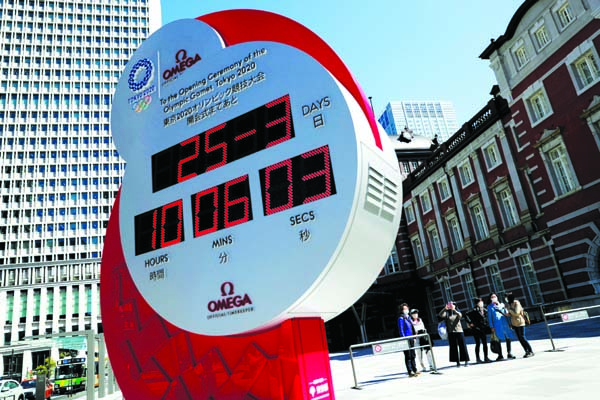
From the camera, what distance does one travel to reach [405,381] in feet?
32.0

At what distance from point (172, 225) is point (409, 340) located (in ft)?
22.4

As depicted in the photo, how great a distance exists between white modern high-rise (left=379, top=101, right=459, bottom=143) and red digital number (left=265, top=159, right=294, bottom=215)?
155 m

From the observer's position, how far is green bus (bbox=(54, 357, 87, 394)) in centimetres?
3014

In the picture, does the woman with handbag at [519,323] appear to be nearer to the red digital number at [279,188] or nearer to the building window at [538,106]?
the red digital number at [279,188]

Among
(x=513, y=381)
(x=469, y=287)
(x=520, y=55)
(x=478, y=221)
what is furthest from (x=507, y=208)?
(x=513, y=381)

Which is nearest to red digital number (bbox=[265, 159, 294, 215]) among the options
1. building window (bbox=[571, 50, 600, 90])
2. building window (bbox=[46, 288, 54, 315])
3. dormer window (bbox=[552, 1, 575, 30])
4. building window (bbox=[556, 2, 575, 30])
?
building window (bbox=[571, 50, 600, 90])

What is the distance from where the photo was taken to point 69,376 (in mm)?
30406

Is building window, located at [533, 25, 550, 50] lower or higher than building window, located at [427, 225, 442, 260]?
higher

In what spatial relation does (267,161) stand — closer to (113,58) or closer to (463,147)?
(463,147)

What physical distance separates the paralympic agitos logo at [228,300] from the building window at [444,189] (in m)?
29.2

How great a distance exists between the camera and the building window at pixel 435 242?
3422 cm

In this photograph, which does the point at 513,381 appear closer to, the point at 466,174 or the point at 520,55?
the point at 520,55

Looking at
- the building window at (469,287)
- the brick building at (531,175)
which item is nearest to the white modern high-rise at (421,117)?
the brick building at (531,175)

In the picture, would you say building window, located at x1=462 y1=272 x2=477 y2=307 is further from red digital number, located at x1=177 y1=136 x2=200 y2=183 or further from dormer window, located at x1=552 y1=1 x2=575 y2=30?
red digital number, located at x1=177 y1=136 x2=200 y2=183
